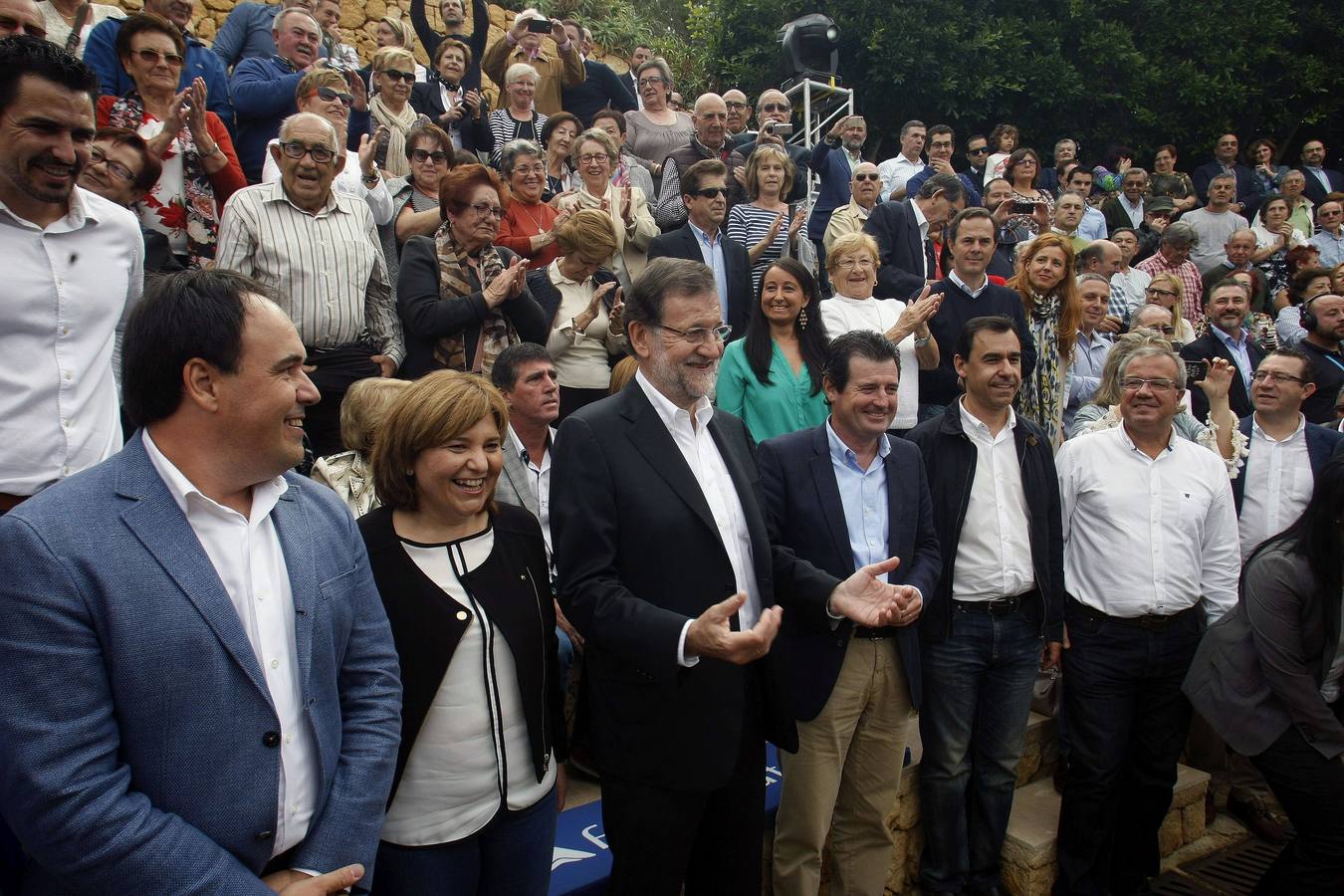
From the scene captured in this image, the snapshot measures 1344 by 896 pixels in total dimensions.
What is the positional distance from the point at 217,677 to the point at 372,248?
2.97m

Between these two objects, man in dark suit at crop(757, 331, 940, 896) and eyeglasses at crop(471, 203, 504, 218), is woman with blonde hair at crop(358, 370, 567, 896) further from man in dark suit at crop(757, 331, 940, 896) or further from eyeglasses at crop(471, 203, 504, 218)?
eyeglasses at crop(471, 203, 504, 218)

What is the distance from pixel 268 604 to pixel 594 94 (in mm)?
8291

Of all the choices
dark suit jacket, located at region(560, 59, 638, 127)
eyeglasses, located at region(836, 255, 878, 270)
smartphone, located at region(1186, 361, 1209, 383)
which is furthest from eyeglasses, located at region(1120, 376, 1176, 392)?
dark suit jacket, located at region(560, 59, 638, 127)

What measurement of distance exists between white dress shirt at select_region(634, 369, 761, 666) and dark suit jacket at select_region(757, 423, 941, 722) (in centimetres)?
50

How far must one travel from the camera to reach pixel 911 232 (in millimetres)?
6012

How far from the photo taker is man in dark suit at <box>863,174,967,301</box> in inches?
229

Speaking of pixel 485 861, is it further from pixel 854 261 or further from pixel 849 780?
pixel 854 261

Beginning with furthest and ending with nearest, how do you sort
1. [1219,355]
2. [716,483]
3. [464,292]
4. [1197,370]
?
[1219,355]
[1197,370]
[464,292]
[716,483]

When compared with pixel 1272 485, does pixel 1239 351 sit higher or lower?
higher

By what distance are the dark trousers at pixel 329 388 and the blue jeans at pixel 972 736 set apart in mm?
2717

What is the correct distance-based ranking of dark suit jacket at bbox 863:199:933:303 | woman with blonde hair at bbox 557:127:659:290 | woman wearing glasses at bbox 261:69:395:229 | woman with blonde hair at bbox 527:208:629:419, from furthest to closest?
dark suit jacket at bbox 863:199:933:303, woman with blonde hair at bbox 557:127:659:290, woman wearing glasses at bbox 261:69:395:229, woman with blonde hair at bbox 527:208:629:419

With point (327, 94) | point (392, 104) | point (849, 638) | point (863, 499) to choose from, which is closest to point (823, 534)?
point (863, 499)

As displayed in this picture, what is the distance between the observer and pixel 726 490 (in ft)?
8.49

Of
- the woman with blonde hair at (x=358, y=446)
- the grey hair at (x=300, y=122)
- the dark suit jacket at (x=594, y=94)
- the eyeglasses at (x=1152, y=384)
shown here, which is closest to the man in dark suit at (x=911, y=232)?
the eyeglasses at (x=1152, y=384)
